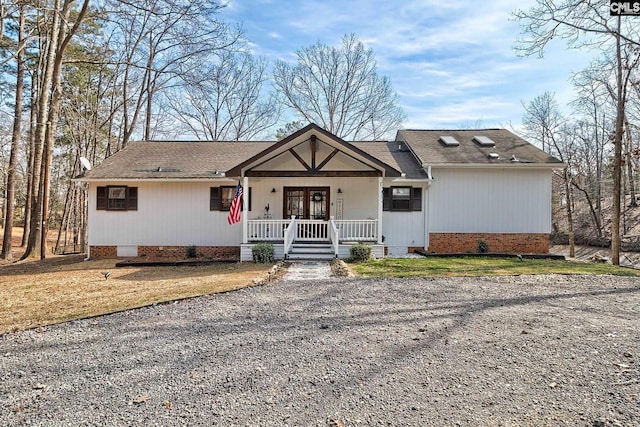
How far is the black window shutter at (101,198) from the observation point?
1262 centimetres

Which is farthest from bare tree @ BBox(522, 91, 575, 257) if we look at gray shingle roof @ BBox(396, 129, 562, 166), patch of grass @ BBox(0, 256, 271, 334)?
patch of grass @ BBox(0, 256, 271, 334)

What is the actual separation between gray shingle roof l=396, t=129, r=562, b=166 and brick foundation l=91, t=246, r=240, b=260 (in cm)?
767

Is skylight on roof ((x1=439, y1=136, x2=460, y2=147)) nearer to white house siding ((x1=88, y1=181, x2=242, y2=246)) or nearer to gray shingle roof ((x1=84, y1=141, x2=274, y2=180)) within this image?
gray shingle roof ((x1=84, y1=141, x2=274, y2=180))

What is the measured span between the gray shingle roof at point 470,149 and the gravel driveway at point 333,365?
25.8ft

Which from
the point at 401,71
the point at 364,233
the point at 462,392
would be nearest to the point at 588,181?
the point at 401,71

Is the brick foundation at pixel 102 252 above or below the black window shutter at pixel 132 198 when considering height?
below

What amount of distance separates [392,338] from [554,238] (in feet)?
80.6

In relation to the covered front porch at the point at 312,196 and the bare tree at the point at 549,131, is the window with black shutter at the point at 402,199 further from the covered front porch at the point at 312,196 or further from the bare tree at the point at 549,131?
the bare tree at the point at 549,131

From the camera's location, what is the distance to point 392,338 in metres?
4.28

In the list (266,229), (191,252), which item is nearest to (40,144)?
(191,252)

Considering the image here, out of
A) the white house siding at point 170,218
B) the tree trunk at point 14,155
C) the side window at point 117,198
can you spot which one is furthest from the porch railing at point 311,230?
the tree trunk at point 14,155

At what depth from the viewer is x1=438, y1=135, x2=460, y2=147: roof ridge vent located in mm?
14312

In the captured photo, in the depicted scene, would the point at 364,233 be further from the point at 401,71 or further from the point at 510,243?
the point at 401,71

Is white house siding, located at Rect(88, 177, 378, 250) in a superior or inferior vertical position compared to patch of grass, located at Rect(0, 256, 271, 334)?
superior
